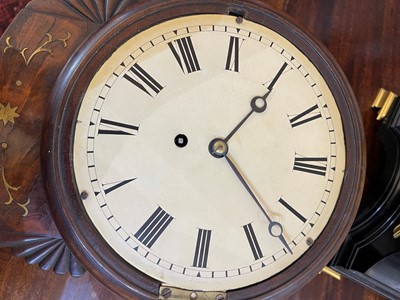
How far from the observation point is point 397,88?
93 centimetres

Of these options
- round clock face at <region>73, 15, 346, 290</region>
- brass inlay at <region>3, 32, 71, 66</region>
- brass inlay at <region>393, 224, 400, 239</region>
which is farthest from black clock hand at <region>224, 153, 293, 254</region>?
brass inlay at <region>3, 32, 71, 66</region>

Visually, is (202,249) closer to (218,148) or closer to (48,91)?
(218,148)

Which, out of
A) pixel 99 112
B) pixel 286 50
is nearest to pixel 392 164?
pixel 286 50

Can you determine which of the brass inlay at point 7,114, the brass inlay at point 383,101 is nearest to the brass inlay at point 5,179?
the brass inlay at point 7,114

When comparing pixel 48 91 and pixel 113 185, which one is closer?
pixel 113 185

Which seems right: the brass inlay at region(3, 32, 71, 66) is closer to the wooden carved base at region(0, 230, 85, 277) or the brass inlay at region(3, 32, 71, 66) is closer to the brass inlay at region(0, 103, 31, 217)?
the brass inlay at region(0, 103, 31, 217)

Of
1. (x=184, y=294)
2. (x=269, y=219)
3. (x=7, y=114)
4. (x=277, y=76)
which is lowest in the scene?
(x=184, y=294)

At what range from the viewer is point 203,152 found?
0.69m

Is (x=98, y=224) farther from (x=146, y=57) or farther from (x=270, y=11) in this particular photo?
(x=270, y=11)

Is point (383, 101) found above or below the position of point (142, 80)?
above

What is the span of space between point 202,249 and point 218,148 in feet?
0.46

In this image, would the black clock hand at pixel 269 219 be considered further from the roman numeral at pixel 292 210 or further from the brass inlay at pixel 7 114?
the brass inlay at pixel 7 114

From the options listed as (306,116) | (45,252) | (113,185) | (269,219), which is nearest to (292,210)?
(269,219)

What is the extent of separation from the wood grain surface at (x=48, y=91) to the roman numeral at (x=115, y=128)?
0.48ft
